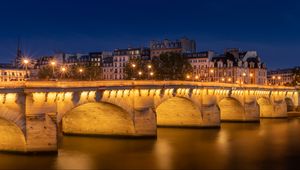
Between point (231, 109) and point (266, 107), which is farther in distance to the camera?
point (266, 107)

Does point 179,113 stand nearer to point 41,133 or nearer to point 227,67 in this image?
A: point 41,133

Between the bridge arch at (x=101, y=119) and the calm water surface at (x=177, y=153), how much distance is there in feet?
5.24

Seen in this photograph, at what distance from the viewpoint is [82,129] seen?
202 feet

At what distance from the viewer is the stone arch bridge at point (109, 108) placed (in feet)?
142

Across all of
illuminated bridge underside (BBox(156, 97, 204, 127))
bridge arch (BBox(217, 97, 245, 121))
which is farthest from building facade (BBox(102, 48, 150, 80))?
illuminated bridge underside (BBox(156, 97, 204, 127))

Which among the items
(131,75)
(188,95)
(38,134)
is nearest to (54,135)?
(38,134)

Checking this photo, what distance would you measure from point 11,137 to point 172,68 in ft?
293

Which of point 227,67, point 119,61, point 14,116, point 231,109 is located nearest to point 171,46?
point 119,61

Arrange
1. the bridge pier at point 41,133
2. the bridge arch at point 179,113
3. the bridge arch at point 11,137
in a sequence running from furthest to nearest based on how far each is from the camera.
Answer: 1. the bridge arch at point 179,113
2. the bridge arch at point 11,137
3. the bridge pier at point 41,133

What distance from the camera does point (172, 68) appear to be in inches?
5162

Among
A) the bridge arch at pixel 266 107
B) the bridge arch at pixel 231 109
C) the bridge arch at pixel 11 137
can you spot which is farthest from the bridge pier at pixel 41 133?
the bridge arch at pixel 266 107

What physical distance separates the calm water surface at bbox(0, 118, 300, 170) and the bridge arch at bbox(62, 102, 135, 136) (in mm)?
1598

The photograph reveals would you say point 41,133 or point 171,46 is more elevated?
point 171,46

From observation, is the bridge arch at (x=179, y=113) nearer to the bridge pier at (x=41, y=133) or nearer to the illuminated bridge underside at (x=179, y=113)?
the illuminated bridge underside at (x=179, y=113)
